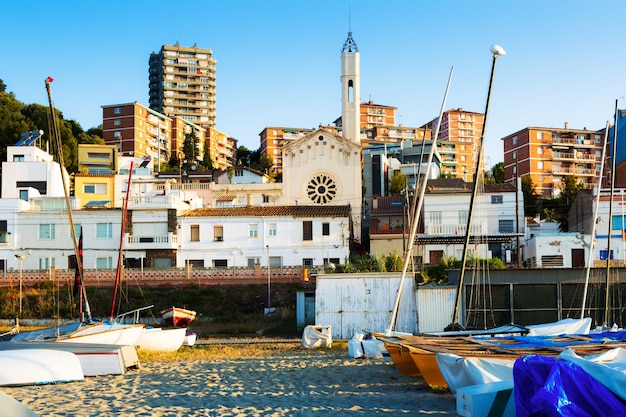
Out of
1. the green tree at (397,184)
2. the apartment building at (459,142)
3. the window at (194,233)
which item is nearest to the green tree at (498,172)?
the apartment building at (459,142)

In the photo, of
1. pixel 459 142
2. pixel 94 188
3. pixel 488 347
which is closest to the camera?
pixel 488 347

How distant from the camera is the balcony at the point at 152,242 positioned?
56.5 meters

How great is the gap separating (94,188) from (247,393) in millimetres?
53915

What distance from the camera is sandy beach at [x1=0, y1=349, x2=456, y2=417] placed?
58.8 feet

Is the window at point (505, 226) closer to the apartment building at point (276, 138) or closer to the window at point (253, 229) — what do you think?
the window at point (253, 229)

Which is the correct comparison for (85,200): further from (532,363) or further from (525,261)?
(532,363)

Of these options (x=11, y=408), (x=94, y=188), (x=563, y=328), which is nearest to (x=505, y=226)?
(x=563, y=328)

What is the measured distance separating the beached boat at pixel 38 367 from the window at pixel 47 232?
3532 cm

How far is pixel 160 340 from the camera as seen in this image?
33156mm

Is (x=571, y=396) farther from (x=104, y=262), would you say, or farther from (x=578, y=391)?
(x=104, y=262)

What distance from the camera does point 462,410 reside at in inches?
612

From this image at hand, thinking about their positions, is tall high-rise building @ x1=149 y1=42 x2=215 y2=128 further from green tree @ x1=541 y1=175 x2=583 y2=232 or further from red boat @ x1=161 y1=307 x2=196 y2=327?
red boat @ x1=161 y1=307 x2=196 y2=327

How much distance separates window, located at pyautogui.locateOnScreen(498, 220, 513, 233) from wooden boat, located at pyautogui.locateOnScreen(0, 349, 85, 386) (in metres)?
41.0

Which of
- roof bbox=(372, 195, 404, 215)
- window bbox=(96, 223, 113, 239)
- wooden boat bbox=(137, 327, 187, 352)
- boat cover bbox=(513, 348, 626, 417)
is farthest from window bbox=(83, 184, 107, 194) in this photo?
boat cover bbox=(513, 348, 626, 417)
